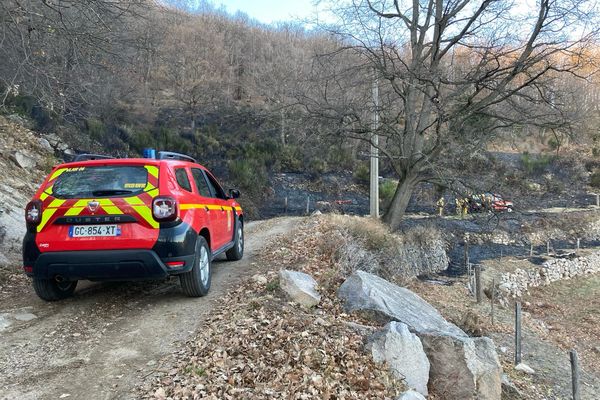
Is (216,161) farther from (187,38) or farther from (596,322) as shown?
(596,322)

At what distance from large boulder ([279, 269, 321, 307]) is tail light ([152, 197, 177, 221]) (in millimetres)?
1769

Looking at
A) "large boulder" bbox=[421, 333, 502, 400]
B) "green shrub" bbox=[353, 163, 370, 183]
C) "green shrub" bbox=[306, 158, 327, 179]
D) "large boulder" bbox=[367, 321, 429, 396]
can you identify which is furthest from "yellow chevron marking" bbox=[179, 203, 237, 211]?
"green shrub" bbox=[353, 163, 370, 183]

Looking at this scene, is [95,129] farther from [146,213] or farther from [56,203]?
[146,213]

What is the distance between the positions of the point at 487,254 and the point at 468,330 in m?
12.5

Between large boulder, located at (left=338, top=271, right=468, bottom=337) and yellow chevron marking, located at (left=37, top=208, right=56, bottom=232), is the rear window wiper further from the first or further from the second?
large boulder, located at (left=338, top=271, right=468, bottom=337)

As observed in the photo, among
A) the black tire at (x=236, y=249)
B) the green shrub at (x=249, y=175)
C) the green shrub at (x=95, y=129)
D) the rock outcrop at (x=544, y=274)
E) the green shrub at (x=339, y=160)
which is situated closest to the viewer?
the black tire at (x=236, y=249)

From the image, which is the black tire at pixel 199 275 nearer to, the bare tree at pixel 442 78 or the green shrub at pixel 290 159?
the bare tree at pixel 442 78

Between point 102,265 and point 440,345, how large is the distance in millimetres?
3852

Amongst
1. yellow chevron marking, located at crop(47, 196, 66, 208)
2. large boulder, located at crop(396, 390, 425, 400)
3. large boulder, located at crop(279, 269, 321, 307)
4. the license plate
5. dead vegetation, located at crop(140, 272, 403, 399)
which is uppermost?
yellow chevron marking, located at crop(47, 196, 66, 208)

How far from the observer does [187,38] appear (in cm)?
4262

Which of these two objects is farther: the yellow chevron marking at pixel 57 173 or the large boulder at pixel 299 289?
the large boulder at pixel 299 289

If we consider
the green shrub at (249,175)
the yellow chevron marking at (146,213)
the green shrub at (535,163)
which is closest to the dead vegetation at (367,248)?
the yellow chevron marking at (146,213)

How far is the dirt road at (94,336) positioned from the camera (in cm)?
363

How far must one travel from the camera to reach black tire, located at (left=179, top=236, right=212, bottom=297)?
5324 mm
